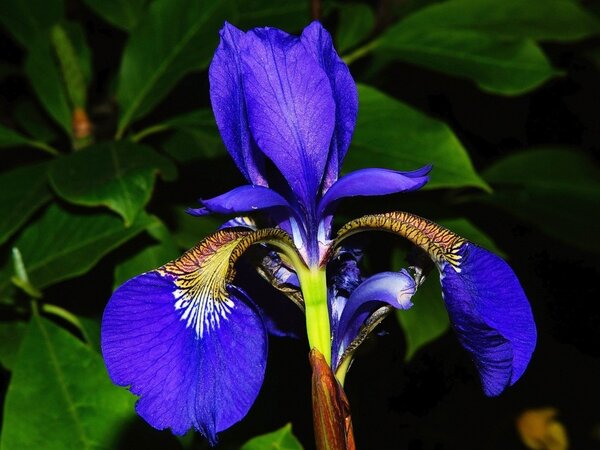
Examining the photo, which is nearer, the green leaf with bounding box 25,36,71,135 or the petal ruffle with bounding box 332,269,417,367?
the petal ruffle with bounding box 332,269,417,367

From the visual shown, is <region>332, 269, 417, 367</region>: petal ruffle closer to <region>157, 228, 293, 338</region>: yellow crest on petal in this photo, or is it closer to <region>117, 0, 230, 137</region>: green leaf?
<region>157, 228, 293, 338</region>: yellow crest on petal

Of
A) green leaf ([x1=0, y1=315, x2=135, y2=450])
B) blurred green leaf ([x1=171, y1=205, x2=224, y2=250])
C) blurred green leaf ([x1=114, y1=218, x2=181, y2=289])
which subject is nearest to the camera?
green leaf ([x1=0, y1=315, x2=135, y2=450])

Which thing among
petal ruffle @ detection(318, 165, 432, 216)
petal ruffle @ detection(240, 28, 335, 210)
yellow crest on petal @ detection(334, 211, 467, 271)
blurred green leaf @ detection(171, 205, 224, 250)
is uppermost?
petal ruffle @ detection(240, 28, 335, 210)

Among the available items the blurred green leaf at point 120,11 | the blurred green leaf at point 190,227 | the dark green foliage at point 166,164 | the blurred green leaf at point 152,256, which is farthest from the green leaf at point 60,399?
the blurred green leaf at point 120,11

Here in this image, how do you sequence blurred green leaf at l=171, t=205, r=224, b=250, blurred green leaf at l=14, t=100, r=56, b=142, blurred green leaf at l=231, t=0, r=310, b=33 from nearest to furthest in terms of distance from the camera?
blurred green leaf at l=171, t=205, r=224, b=250, blurred green leaf at l=231, t=0, r=310, b=33, blurred green leaf at l=14, t=100, r=56, b=142

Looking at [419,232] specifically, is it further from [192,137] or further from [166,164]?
[192,137]

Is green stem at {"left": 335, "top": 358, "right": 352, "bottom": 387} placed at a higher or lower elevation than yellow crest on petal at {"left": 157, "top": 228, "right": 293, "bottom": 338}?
lower

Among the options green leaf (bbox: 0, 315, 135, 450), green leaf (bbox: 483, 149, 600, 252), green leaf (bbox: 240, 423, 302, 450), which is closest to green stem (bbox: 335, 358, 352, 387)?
green leaf (bbox: 240, 423, 302, 450)

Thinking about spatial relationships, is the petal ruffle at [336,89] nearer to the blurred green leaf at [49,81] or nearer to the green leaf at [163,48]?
the green leaf at [163,48]
